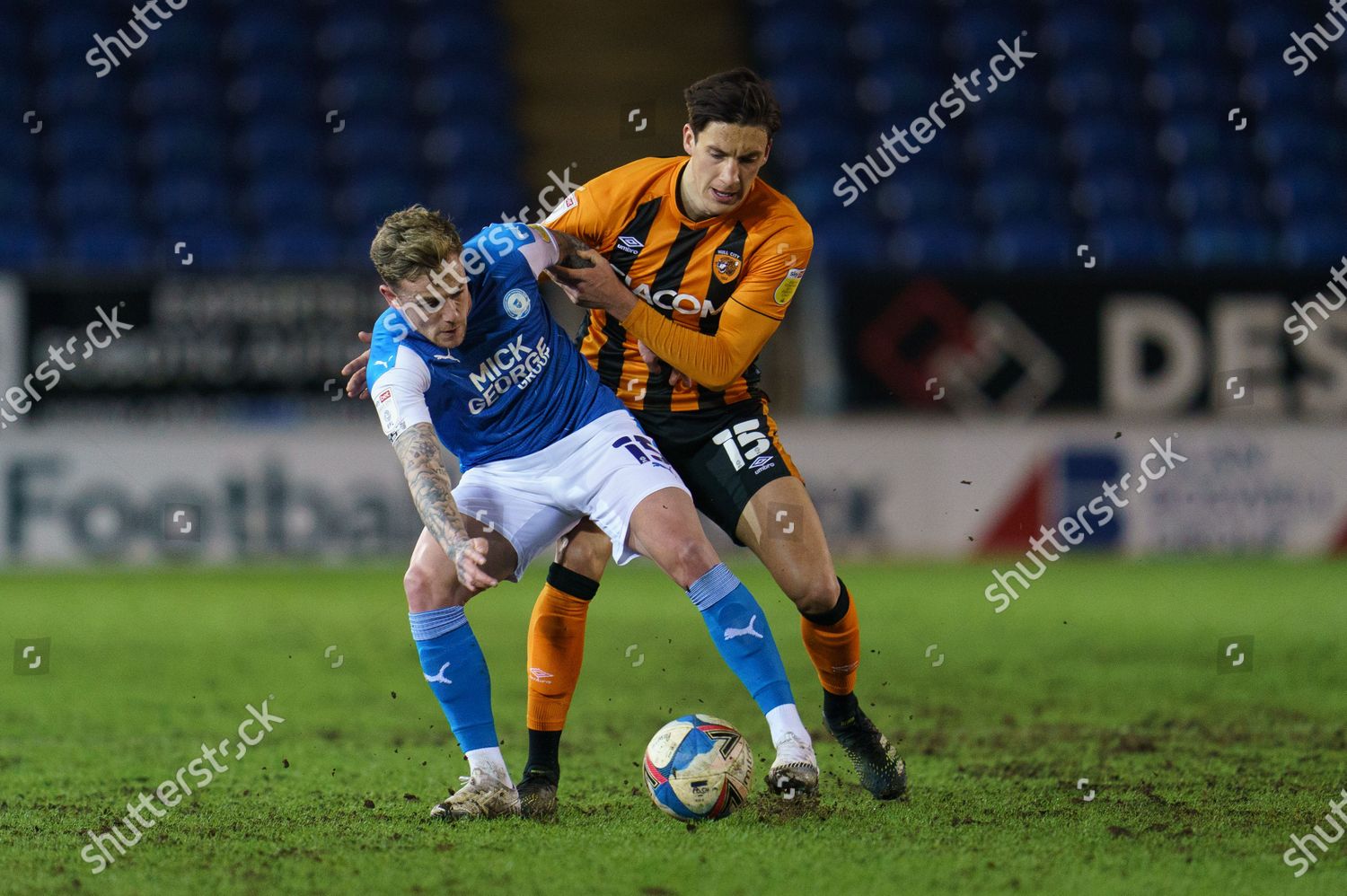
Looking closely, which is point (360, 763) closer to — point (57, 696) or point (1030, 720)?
point (57, 696)

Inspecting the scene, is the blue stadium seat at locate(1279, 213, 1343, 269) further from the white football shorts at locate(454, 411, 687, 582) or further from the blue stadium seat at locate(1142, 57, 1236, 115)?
the white football shorts at locate(454, 411, 687, 582)

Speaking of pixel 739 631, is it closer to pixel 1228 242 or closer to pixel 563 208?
pixel 563 208

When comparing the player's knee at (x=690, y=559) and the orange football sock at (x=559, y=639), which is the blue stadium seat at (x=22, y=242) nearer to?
the orange football sock at (x=559, y=639)

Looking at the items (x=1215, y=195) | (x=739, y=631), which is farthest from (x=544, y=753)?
(x=1215, y=195)

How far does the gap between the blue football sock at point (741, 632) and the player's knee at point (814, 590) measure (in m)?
0.17

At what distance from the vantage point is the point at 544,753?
4.63m

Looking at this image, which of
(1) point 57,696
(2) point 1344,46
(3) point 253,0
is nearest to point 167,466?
(1) point 57,696

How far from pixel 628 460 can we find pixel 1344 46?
13833 mm

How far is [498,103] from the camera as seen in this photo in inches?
600

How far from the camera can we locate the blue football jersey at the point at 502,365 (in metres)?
4.50

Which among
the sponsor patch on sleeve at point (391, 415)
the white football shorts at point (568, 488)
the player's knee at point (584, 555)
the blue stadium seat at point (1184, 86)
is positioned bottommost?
the player's knee at point (584, 555)

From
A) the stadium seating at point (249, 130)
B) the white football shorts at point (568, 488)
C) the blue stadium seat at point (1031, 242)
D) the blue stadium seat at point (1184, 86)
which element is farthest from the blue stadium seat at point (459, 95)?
the white football shorts at point (568, 488)

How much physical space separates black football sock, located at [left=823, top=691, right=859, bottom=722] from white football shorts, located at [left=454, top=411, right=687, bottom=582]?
84 cm

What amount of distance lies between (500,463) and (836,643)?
3.88 ft
